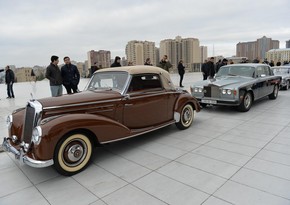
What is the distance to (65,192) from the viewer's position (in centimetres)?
289

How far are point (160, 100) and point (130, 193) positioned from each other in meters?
2.40

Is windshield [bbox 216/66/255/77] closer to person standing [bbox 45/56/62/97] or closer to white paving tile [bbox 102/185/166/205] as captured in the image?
person standing [bbox 45/56/62/97]

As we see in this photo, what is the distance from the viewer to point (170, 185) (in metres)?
2.96

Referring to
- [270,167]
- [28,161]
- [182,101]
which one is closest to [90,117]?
[28,161]

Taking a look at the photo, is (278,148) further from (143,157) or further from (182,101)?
(143,157)

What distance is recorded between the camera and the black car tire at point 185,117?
5.37 metres

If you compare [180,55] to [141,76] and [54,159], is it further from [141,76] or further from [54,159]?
[54,159]

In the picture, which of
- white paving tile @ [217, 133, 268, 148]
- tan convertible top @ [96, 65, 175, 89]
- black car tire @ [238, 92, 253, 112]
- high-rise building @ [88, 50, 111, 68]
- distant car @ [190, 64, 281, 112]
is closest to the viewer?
white paving tile @ [217, 133, 268, 148]

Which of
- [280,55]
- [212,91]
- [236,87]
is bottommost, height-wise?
[212,91]

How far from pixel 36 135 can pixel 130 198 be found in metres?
1.58

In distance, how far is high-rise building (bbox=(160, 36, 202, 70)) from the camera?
2653 centimetres

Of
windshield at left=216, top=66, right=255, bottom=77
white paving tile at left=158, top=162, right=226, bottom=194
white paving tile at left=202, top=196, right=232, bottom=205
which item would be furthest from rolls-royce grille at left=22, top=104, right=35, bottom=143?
windshield at left=216, top=66, right=255, bottom=77

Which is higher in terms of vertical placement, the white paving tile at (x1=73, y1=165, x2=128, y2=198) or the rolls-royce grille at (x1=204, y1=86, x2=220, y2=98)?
→ the rolls-royce grille at (x1=204, y1=86, x2=220, y2=98)

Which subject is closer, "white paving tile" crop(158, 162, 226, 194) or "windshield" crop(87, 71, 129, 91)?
"white paving tile" crop(158, 162, 226, 194)
